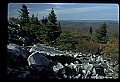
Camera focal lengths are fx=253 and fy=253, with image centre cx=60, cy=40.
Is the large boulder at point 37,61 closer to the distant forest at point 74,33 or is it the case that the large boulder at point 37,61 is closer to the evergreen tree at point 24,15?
the distant forest at point 74,33

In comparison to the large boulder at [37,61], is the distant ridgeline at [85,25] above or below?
above

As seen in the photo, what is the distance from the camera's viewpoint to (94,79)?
265 centimetres

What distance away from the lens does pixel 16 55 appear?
8.74 ft

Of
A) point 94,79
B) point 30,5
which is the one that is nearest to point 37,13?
point 30,5

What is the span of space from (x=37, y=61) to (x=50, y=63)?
14 centimetres

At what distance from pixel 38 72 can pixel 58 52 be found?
0.99 ft

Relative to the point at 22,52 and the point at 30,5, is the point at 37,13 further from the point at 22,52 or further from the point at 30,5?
the point at 22,52

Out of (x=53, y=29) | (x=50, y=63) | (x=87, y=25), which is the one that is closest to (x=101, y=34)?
(x=87, y=25)

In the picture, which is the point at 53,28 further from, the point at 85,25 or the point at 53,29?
the point at 85,25

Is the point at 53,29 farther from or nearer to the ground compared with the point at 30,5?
nearer to the ground

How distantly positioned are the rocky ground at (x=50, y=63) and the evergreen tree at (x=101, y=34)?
176 mm

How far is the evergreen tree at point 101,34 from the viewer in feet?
8.72

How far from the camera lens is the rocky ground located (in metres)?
2.65

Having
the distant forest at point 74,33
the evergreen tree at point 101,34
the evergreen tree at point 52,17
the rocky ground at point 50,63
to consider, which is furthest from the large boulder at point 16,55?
the evergreen tree at point 101,34
